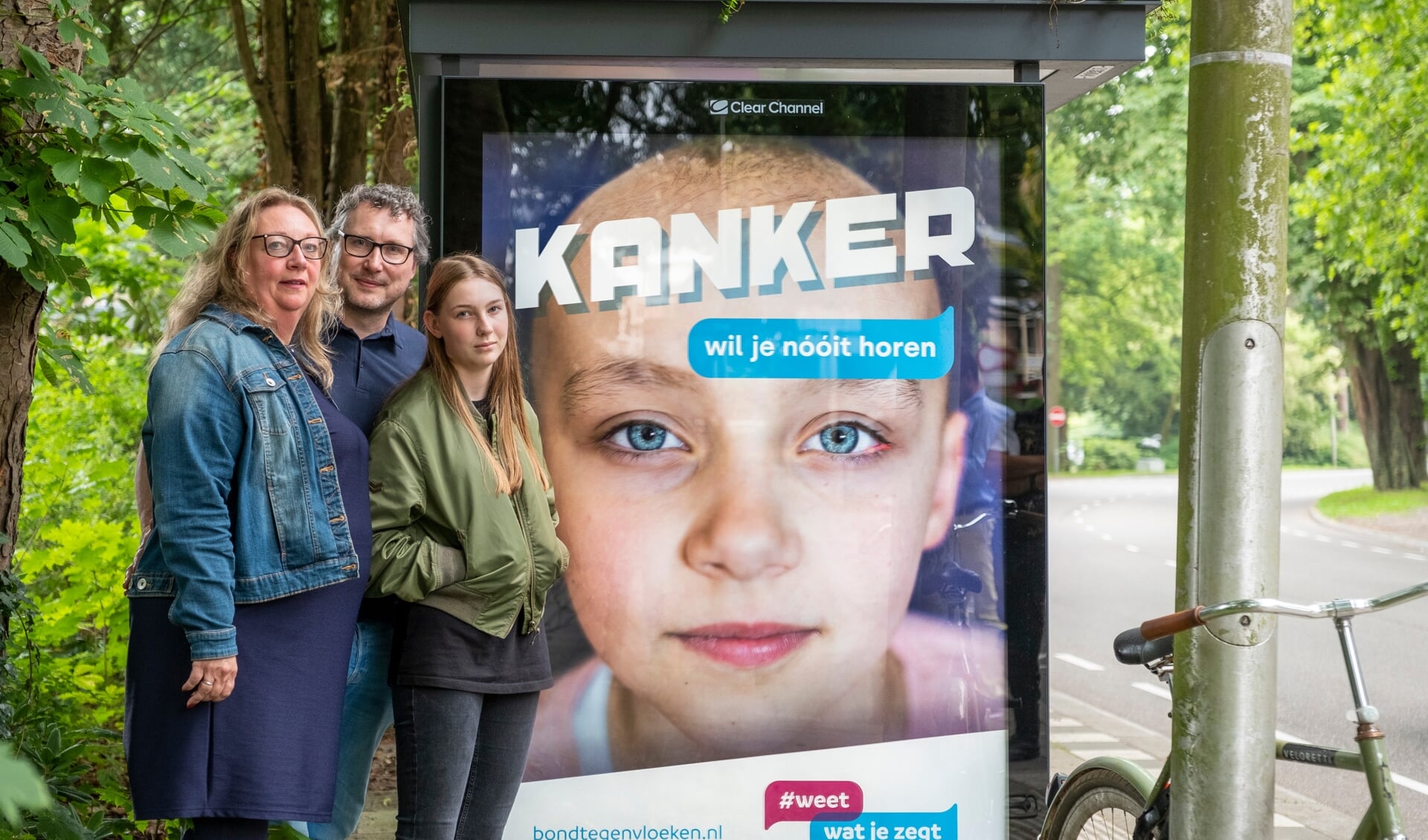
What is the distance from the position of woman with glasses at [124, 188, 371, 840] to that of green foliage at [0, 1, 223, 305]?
59 centimetres

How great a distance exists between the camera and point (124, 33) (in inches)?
317

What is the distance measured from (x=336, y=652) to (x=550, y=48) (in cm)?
167

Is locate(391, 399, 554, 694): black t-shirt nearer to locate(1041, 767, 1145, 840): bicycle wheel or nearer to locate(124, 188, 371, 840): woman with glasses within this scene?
locate(124, 188, 371, 840): woman with glasses

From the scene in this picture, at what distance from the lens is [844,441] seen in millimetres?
3650

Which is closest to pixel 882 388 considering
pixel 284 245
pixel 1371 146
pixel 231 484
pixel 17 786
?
pixel 284 245

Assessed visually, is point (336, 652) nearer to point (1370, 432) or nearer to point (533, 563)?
point (533, 563)

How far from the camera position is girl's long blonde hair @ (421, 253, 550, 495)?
10.1 ft

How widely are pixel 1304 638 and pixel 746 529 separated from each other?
344 inches

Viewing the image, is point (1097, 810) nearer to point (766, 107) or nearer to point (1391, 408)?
point (766, 107)

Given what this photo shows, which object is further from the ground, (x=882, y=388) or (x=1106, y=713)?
(x=882, y=388)

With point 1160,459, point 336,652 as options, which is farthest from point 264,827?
→ point 1160,459

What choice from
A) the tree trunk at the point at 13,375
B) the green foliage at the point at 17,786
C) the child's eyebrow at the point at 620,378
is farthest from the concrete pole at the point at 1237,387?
the tree trunk at the point at 13,375

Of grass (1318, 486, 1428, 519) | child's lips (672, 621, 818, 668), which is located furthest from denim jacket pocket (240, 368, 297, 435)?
grass (1318, 486, 1428, 519)

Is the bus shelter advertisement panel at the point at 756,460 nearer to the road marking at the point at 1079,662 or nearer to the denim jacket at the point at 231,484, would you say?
the denim jacket at the point at 231,484
